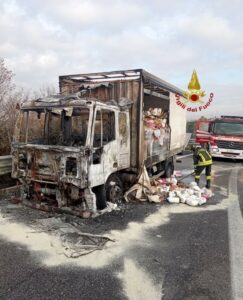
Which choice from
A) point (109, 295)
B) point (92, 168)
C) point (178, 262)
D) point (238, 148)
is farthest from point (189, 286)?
point (238, 148)

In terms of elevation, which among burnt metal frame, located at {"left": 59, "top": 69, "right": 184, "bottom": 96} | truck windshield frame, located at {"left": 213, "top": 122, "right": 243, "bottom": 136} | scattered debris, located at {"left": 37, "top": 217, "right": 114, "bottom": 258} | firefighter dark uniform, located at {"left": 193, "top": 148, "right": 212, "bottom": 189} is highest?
burnt metal frame, located at {"left": 59, "top": 69, "right": 184, "bottom": 96}

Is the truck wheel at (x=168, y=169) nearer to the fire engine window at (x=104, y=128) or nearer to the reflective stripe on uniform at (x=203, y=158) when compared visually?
the reflective stripe on uniform at (x=203, y=158)

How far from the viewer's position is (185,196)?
26.6 feet

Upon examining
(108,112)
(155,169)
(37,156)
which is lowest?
(155,169)

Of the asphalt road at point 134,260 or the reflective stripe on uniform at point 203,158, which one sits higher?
the reflective stripe on uniform at point 203,158

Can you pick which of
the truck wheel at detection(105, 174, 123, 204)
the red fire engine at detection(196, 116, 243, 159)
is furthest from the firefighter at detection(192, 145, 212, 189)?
the red fire engine at detection(196, 116, 243, 159)

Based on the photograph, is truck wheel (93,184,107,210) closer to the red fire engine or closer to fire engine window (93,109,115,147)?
fire engine window (93,109,115,147)

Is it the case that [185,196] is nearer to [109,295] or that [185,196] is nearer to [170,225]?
[170,225]

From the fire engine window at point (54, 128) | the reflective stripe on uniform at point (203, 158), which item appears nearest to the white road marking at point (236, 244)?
the reflective stripe on uniform at point (203, 158)

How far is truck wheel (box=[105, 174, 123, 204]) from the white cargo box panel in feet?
12.1

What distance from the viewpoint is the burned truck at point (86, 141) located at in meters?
6.17

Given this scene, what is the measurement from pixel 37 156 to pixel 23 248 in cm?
206

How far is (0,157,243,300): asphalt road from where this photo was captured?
12.5 ft

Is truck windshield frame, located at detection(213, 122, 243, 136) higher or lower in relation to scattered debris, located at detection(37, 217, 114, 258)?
higher
